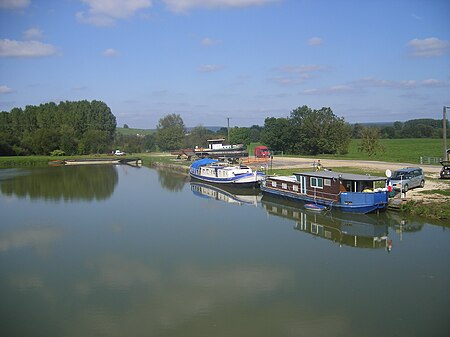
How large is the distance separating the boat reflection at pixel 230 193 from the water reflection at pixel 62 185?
7065mm

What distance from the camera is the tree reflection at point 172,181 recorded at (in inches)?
1461

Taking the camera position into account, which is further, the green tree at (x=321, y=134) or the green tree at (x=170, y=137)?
the green tree at (x=170, y=137)

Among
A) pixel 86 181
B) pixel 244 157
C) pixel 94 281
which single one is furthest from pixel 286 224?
pixel 244 157

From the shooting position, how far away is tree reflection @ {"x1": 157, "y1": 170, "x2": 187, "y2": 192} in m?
37.1

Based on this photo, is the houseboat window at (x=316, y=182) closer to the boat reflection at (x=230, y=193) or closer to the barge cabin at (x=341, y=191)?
the barge cabin at (x=341, y=191)

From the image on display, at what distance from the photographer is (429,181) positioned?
2712cm

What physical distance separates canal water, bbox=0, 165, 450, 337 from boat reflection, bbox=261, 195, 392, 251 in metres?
0.05

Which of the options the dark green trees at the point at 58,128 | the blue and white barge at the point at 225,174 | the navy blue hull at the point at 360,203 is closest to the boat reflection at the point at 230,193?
the blue and white barge at the point at 225,174

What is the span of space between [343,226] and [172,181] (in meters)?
23.5

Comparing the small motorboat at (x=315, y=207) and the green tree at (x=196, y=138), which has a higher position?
the green tree at (x=196, y=138)

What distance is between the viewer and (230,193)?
109 feet

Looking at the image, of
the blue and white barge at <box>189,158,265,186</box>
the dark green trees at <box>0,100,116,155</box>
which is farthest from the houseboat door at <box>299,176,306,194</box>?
the dark green trees at <box>0,100,116,155</box>

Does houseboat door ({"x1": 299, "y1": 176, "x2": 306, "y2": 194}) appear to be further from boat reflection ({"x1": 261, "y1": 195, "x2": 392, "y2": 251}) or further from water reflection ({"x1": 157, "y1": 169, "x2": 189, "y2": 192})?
water reflection ({"x1": 157, "y1": 169, "x2": 189, "y2": 192})

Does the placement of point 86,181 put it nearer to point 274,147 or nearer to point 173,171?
point 173,171
